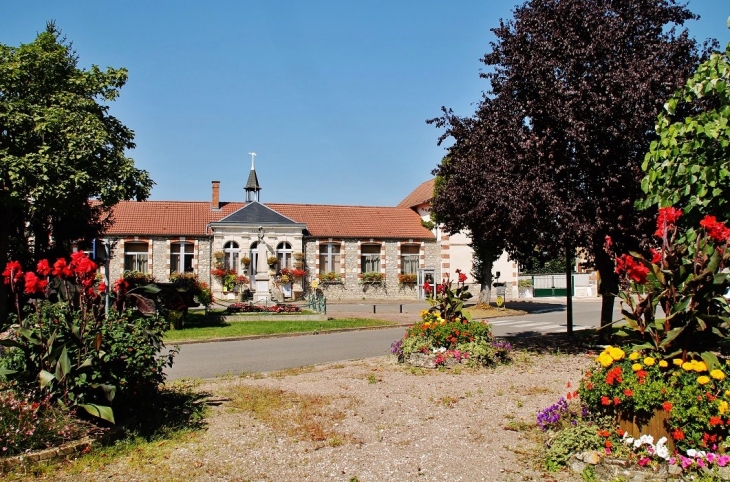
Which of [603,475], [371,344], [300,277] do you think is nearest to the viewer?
[603,475]

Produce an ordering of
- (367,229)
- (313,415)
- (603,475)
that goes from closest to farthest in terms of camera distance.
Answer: (603,475) → (313,415) → (367,229)

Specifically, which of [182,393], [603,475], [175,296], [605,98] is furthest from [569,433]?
[175,296]

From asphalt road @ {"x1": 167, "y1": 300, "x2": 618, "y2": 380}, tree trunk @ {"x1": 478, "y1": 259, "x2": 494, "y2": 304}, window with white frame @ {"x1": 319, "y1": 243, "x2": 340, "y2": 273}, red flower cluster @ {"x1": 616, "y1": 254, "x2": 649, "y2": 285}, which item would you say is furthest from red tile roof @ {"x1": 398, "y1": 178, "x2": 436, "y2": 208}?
red flower cluster @ {"x1": 616, "y1": 254, "x2": 649, "y2": 285}

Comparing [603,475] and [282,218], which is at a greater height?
[282,218]

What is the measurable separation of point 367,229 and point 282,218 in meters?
5.25

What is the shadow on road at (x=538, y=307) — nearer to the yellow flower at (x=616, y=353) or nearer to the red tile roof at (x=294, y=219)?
the red tile roof at (x=294, y=219)

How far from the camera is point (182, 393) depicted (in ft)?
26.0

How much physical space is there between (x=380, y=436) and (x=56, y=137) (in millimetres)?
13253

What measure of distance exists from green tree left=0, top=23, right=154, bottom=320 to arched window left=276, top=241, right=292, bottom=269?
56.7 feet

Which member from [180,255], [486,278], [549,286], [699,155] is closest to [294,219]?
[180,255]

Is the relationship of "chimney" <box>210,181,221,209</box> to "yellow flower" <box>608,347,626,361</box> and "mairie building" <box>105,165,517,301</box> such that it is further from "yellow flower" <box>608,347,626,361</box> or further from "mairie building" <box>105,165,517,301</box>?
"yellow flower" <box>608,347,626,361</box>

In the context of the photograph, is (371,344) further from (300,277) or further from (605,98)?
(300,277)

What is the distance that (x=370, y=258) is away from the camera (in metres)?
36.8

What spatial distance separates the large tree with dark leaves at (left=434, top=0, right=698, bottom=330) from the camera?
9.91 metres
